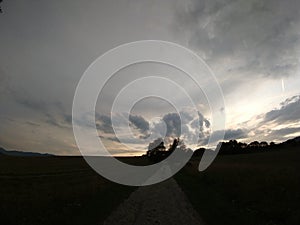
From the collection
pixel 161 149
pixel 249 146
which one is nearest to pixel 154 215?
pixel 161 149

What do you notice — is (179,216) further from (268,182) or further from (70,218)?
(268,182)

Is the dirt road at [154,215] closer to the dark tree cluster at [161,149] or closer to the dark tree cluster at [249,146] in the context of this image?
the dark tree cluster at [161,149]

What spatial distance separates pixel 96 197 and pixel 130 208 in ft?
14.5

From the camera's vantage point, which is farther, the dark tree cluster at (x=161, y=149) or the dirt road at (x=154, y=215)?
the dark tree cluster at (x=161, y=149)

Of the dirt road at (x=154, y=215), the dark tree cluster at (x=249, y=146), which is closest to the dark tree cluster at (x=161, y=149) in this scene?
the dark tree cluster at (x=249, y=146)

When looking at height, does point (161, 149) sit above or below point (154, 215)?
above

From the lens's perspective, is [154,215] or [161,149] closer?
[154,215]

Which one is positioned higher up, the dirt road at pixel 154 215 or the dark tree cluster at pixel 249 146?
the dark tree cluster at pixel 249 146

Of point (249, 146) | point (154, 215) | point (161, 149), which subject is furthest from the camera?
point (249, 146)

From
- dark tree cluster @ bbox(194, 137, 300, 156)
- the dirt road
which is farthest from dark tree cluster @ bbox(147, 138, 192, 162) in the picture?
the dirt road

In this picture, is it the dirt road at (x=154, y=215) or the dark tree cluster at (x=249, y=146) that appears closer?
the dirt road at (x=154, y=215)

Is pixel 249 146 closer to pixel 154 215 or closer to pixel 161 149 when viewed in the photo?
pixel 161 149

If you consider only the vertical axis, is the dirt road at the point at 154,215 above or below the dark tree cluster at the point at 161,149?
below

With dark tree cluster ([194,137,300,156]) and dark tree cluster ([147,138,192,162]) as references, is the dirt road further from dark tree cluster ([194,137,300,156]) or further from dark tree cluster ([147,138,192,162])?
dark tree cluster ([194,137,300,156])
